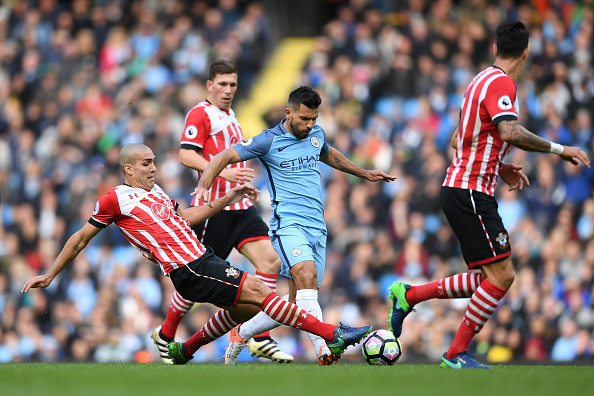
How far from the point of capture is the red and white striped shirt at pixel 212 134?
7.87 meters

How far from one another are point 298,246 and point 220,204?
713 millimetres

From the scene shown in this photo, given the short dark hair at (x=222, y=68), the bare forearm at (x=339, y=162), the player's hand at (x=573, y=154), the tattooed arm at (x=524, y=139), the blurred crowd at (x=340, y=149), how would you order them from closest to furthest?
the player's hand at (x=573, y=154), the tattooed arm at (x=524, y=139), the bare forearm at (x=339, y=162), the short dark hair at (x=222, y=68), the blurred crowd at (x=340, y=149)

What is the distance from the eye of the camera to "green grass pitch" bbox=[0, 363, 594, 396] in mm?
5098

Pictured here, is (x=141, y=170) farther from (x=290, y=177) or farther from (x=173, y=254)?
(x=290, y=177)

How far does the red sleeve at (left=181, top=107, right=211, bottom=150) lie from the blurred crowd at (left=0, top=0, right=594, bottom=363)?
141 inches

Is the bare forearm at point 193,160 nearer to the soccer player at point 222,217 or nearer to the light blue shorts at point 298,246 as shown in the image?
the soccer player at point 222,217

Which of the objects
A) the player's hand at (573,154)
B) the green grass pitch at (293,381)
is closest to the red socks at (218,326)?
the green grass pitch at (293,381)

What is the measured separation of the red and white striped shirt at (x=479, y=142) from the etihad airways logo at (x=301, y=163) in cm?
116

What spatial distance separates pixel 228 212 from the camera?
26.1ft

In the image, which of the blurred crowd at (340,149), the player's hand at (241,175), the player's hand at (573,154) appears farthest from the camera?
the blurred crowd at (340,149)

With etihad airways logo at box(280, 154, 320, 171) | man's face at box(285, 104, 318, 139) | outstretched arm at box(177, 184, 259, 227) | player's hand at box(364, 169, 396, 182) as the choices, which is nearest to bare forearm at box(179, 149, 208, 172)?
outstretched arm at box(177, 184, 259, 227)

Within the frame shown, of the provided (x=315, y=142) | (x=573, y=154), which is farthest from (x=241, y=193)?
(x=573, y=154)

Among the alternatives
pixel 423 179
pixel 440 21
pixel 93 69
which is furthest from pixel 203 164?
pixel 93 69

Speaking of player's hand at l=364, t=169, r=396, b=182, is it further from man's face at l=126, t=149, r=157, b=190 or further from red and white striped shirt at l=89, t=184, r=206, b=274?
man's face at l=126, t=149, r=157, b=190
